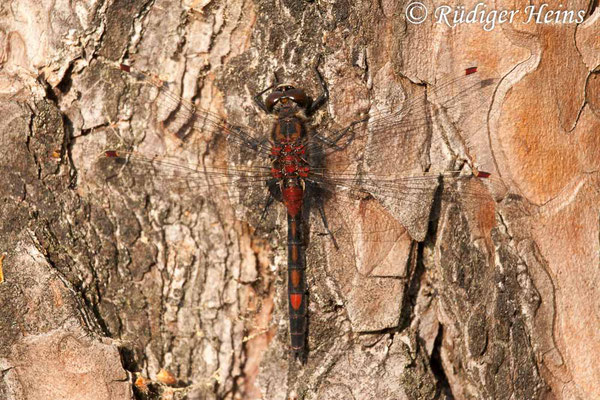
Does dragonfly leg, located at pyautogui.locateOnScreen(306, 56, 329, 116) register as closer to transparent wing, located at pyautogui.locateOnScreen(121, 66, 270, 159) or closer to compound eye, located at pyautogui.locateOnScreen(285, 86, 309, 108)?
compound eye, located at pyautogui.locateOnScreen(285, 86, 309, 108)

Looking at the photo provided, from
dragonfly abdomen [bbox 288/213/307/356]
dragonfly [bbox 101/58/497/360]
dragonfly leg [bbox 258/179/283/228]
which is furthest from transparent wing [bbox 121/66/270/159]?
dragonfly abdomen [bbox 288/213/307/356]

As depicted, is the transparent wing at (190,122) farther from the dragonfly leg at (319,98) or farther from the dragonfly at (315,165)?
the dragonfly leg at (319,98)

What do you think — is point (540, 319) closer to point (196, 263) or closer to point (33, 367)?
point (196, 263)

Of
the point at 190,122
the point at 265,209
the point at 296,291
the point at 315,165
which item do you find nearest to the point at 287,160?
the point at 315,165

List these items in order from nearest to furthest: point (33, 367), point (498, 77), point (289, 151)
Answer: point (498, 77)
point (33, 367)
point (289, 151)

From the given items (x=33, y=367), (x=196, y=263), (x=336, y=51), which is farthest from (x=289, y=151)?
(x=33, y=367)

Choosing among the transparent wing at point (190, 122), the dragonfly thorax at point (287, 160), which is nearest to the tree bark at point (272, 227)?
the transparent wing at point (190, 122)

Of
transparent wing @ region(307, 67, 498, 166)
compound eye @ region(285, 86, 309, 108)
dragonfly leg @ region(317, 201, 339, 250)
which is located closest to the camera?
transparent wing @ region(307, 67, 498, 166)

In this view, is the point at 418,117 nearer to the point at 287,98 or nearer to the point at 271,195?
the point at 287,98
